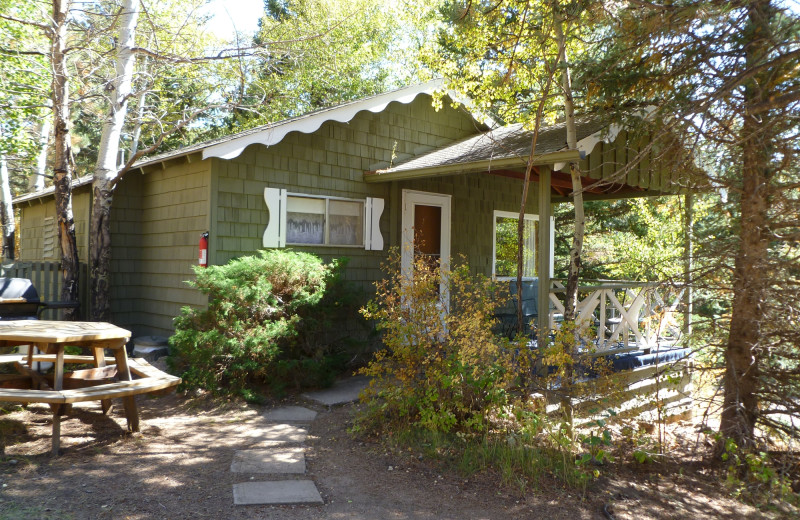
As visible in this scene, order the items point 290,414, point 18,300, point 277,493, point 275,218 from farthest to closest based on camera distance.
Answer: point 275,218 → point 18,300 → point 290,414 → point 277,493

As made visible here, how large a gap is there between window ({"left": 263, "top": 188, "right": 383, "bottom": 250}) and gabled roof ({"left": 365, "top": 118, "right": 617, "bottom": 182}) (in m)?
0.52

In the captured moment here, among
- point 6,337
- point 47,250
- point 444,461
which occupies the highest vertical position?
point 47,250

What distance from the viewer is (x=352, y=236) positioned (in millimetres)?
8281

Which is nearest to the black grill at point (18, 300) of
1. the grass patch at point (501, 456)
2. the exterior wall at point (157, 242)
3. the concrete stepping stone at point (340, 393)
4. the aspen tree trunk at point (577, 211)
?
the exterior wall at point (157, 242)

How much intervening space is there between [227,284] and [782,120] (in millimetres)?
5244

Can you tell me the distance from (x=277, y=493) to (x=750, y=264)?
13.9 ft

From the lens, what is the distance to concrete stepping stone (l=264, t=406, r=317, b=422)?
18.6ft

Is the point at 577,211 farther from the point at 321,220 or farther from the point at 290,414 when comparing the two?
the point at 290,414

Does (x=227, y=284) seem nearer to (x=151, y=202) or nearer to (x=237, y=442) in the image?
(x=237, y=442)

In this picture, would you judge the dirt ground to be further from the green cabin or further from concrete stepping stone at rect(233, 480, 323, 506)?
the green cabin

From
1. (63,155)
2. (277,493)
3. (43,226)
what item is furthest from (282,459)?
(43,226)

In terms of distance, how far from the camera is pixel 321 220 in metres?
7.93

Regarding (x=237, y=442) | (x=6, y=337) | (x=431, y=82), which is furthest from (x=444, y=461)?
(x=431, y=82)

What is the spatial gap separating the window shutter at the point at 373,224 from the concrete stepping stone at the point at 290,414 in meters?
2.91
